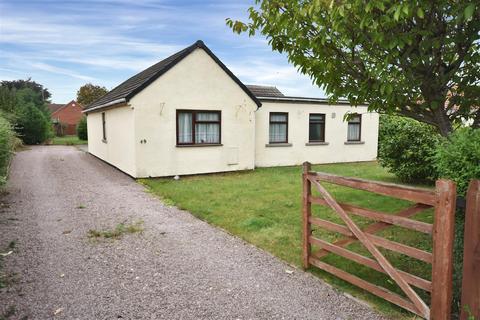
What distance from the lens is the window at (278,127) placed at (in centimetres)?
1646

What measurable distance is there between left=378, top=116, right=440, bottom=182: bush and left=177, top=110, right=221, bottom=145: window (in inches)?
249

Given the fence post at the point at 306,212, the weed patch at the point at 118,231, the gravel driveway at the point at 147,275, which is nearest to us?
the gravel driveway at the point at 147,275

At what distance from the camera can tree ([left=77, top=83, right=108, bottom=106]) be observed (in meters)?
56.9

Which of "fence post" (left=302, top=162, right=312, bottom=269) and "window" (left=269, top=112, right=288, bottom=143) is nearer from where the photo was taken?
"fence post" (left=302, top=162, right=312, bottom=269)

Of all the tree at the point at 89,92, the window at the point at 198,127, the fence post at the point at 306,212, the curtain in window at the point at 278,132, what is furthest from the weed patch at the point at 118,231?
the tree at the point at 89,92

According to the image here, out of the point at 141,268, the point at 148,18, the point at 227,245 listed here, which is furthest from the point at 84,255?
the point at 148,18

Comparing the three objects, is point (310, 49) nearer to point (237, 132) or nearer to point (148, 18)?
point (237, 132)

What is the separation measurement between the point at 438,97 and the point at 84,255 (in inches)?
217

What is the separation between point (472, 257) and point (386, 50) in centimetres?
258

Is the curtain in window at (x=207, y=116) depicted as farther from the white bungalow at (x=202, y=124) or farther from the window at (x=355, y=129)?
the window at (x=355, y=129)

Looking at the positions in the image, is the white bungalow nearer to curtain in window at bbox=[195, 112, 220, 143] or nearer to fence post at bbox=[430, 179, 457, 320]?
curtain in window at bbox=[195, 112, 220, 143]

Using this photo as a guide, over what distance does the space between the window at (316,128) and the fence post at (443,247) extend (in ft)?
48.3

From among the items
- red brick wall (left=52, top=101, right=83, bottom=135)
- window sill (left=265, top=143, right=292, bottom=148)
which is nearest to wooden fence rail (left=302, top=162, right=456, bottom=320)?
window sill (left=265, top=143, right=292, bottom=148)

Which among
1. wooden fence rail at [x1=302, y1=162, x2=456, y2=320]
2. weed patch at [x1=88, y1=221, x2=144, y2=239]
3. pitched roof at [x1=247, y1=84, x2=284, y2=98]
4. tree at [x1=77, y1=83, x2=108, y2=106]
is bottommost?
weed patch at [x1=88, y1=221, x2=144, y2=239]
